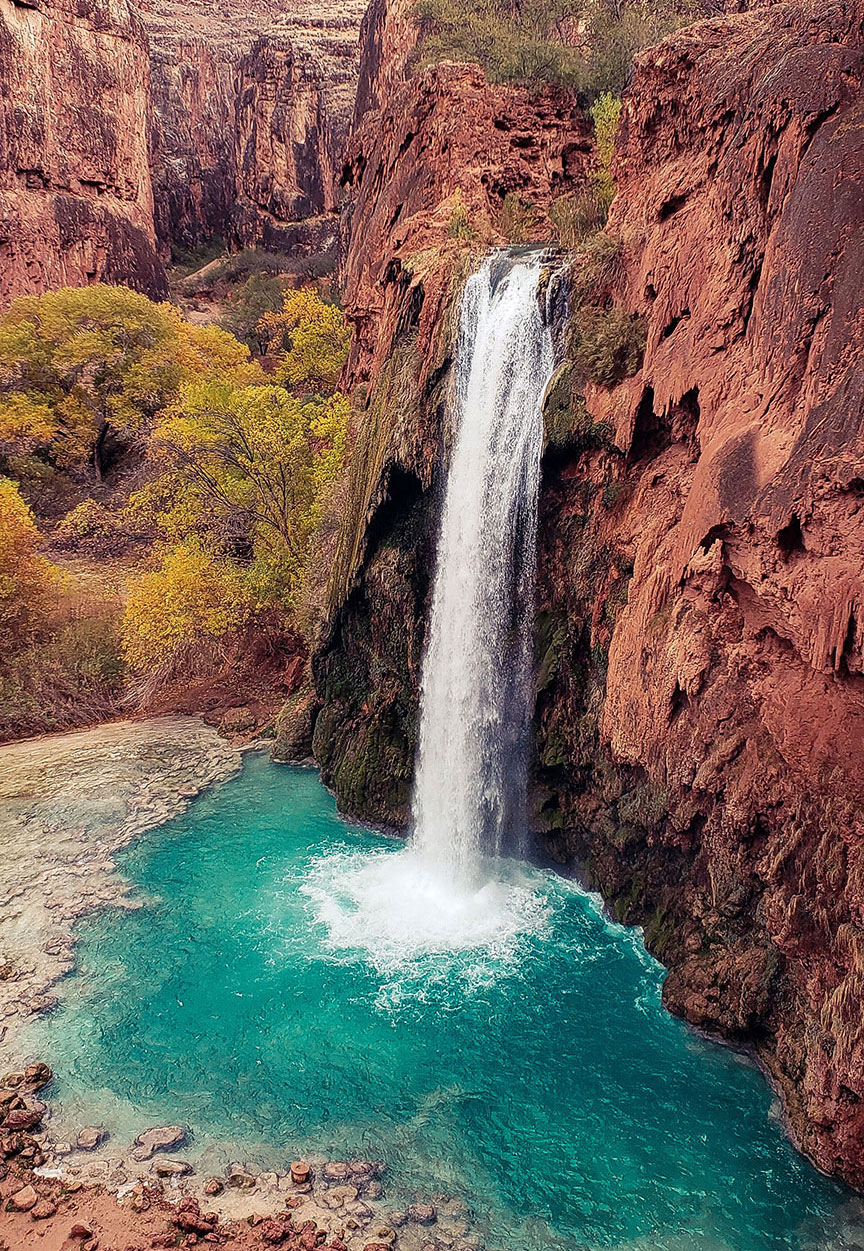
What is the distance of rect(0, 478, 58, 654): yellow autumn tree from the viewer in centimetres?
1900

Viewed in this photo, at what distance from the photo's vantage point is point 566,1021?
945cm

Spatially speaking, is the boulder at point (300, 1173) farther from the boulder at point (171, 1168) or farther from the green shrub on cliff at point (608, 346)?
the green shrub on cliff at point (608, 346)

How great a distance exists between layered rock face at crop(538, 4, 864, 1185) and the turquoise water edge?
2.42 ft

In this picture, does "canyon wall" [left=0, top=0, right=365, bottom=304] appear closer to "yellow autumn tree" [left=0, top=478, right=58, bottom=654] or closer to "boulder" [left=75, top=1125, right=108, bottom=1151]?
"yellow autumn tree" [left=0, top=478, right=58, bottom=654]

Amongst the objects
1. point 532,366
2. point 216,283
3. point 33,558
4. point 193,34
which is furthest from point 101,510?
point 193,34

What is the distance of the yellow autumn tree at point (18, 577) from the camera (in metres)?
19.0

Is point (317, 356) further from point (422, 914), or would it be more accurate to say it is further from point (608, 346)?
point (422, 914)

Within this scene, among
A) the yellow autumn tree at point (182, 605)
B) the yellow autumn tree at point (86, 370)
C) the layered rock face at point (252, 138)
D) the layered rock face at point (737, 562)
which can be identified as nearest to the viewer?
the layered rock face at point (737, 562)

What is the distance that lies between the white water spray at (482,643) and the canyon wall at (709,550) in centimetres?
43

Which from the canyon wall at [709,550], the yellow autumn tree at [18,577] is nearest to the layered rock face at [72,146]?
the yellow autumn tree at [18,577]

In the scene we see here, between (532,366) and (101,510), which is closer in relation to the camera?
(532,366)

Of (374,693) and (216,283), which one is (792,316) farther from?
(216,283)

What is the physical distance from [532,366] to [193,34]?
65.4m

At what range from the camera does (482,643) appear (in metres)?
12.8
